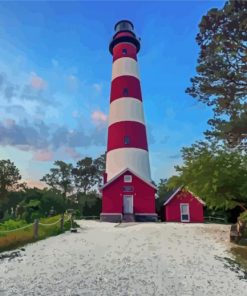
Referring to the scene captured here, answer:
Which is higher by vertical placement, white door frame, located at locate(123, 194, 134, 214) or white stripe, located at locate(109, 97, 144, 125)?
white stripe, located at locate(109, 97, 144, 125)

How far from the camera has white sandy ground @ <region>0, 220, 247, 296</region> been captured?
7.28 meters

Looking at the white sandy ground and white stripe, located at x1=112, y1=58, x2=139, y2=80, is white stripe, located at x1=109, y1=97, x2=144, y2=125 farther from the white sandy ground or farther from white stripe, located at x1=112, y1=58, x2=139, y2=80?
the white sandy ground

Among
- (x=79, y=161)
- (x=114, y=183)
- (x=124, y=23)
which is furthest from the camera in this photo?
(x=79, y=161)

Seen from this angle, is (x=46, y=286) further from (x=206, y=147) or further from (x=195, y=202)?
(x=195, y=202)

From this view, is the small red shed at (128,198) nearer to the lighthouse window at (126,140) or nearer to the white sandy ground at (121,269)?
the lighthouse window at (126,140)

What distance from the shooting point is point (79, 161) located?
54.2m

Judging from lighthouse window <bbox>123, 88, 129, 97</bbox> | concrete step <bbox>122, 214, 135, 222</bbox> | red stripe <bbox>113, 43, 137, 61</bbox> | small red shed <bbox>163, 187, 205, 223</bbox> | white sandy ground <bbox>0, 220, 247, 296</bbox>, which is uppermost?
red stripe <bbox>113, 43, 137, 61</bbox>

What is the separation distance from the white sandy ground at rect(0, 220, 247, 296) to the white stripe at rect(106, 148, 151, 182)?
47.0ft

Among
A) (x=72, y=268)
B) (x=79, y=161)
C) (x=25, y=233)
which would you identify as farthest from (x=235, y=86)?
(x=79, y=161)

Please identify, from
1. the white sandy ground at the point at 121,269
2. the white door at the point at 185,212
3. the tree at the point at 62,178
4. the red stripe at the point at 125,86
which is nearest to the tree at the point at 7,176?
the tree at the point at 62,178

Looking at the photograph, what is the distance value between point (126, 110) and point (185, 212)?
10.7 metres

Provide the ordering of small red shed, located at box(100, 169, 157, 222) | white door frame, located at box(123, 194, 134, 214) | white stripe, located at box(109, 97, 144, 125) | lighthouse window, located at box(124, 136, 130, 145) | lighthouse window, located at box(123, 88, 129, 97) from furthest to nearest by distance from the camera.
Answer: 1. lighthouse window, located at box(123, 88, 129, 97)
2. white stripe, located at box(109, 97, 144, 125)
3. lighthouse window, located at box(124, 136, 130, 145)
4. white door frame, located at box(123, 194, 134, 214)
5. small red shed, located at box(100, 169, 157, 222)

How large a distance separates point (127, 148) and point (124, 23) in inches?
630

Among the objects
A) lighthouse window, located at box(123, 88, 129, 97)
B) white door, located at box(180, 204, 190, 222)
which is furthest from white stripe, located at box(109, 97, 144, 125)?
white door, located at box(180, 204, 190, 222)
